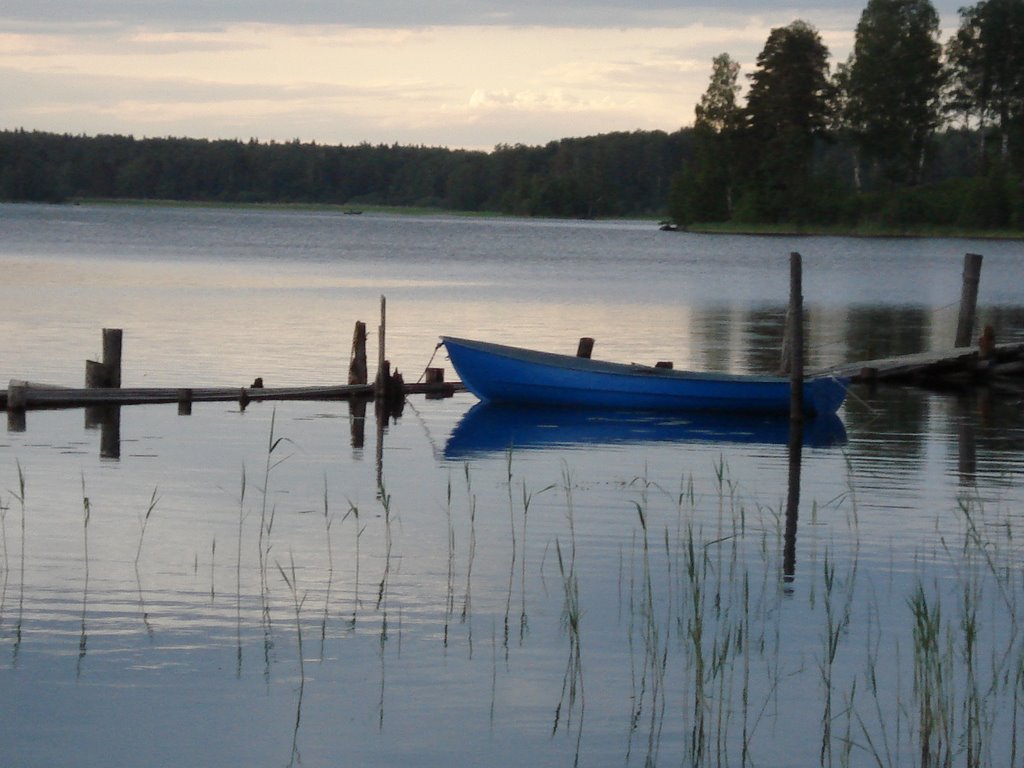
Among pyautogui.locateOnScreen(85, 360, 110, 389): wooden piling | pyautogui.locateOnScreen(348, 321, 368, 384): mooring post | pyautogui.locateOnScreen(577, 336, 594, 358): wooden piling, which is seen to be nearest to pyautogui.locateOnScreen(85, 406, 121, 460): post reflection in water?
pyautogui.locateOnScreen(85, 360, 110, 389): wooden piling

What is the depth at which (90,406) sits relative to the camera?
19.9 meters

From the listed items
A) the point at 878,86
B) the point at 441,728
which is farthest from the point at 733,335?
the point at 878,86

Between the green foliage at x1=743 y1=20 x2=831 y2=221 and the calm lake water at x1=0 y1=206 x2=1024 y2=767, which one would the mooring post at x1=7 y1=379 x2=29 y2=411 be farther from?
the green foliage at x1=743 y1=20 x2=831 y2=221

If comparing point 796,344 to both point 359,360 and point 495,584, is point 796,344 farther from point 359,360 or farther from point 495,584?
point 495,584

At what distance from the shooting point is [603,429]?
20.0 meters

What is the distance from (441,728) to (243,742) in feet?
3.52

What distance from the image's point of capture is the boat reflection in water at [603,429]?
1878 cm

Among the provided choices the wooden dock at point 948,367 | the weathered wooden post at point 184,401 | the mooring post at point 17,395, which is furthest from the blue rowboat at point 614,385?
the mooring post at point 17,395

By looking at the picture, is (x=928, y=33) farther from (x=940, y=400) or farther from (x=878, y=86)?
(x=940, y=400)

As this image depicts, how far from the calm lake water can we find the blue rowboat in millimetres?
386

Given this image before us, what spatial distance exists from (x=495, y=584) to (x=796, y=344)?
A: 940 centimetres

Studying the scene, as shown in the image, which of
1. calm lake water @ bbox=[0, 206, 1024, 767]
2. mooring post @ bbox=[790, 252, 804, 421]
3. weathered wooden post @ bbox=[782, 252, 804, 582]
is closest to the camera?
calm lake water @ bbox=[0, 206, 1024, 767]

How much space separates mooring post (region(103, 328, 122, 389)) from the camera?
19348mm

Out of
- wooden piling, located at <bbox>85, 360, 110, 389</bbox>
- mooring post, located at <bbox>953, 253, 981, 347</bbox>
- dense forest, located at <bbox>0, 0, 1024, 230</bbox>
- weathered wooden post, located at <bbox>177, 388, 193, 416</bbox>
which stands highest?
dense forest, located at <bbox>0, 0, 1024, 230</bbox>
